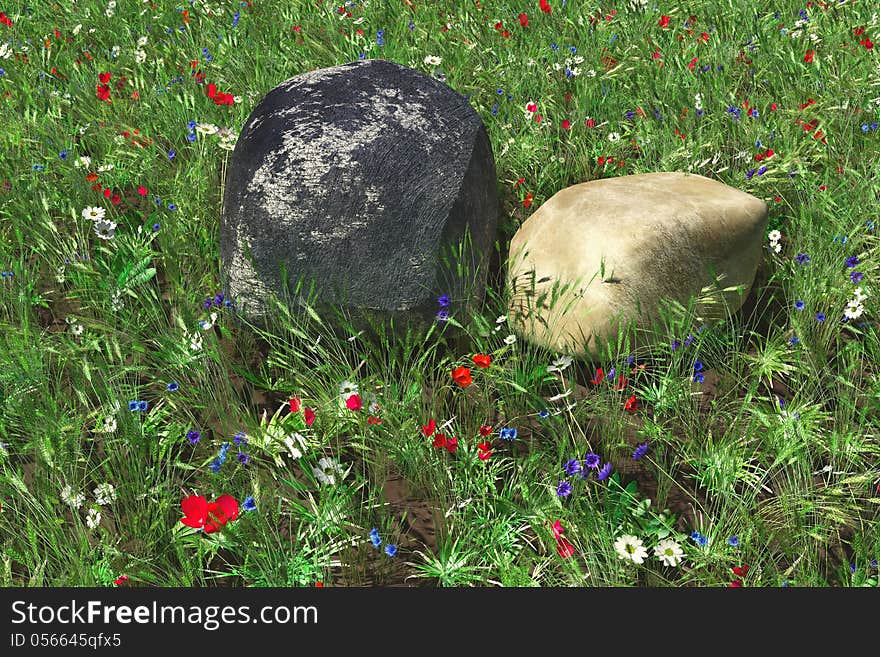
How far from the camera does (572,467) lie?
6.10ft

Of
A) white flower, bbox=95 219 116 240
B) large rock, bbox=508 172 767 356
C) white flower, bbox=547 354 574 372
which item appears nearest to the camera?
white flower, bbox=547 354 574 372

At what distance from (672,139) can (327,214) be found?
1548mm

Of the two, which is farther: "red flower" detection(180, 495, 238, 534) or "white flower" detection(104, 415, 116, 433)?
"white flower" detection(104, 415, 116, 433)

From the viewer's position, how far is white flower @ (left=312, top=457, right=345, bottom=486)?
6.23 feet

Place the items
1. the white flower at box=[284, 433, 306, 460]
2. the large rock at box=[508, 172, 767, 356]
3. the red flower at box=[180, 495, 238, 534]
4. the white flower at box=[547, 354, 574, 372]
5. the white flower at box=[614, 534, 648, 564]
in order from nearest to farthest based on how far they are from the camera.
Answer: the red flower at box=[180, 495, 238, 534]
the white flower at box=[614, 534, 648, 564]
the white flower at box=[284, 433, 306, 460]
the white flower at box=[547, 354, 574, 372]
the large rock at box=[508, 172, 767, 356]

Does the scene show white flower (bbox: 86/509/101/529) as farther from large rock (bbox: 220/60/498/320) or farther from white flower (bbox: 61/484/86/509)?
large rock (bbox: 220/60/498/320)

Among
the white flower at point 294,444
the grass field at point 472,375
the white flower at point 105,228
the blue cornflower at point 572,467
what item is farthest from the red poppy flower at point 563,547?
the white flower at point 105,228

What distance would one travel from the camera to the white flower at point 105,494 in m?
1.91

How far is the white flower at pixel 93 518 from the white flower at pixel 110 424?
21cm

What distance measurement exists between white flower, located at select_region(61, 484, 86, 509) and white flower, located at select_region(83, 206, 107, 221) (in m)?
1.23

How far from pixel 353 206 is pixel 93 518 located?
1149 millimetres

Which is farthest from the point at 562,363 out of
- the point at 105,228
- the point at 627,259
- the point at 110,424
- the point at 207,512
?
the point at 105,228

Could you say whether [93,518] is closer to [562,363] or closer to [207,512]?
[207,512]

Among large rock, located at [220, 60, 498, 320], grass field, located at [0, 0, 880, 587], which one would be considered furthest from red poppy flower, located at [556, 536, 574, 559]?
large rock, located at [220, 60, 498, 320]
